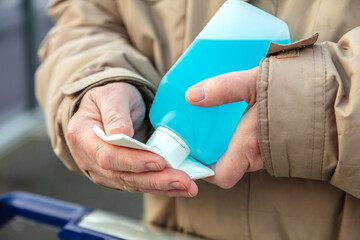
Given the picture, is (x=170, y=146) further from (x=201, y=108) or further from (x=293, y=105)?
(x=293, y=105)

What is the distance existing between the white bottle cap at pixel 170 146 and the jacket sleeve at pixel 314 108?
0.42ft

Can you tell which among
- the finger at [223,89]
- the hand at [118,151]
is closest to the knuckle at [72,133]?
the hand at [118,151]

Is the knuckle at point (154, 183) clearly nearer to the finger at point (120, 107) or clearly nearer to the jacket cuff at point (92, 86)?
the finger at point (120, 107)

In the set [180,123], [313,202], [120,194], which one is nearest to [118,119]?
[180,123]

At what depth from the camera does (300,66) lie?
26.5 inches

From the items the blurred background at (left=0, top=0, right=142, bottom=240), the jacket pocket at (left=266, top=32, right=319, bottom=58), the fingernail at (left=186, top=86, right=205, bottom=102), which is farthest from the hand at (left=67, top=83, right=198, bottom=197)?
the blurred background at (left=0, top=0, right=142, bottom=240)

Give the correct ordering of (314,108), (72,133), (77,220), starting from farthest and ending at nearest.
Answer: (77,220) → (72,133) → (314,108)

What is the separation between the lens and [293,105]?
660 millimetres

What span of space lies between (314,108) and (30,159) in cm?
244

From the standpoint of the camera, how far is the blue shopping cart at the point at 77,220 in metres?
0.84

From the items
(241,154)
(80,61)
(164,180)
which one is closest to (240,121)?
(241,154)

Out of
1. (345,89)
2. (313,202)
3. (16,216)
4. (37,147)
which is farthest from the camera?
(37,147)

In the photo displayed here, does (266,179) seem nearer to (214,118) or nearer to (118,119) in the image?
(214,118)

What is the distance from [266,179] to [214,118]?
192 mm
